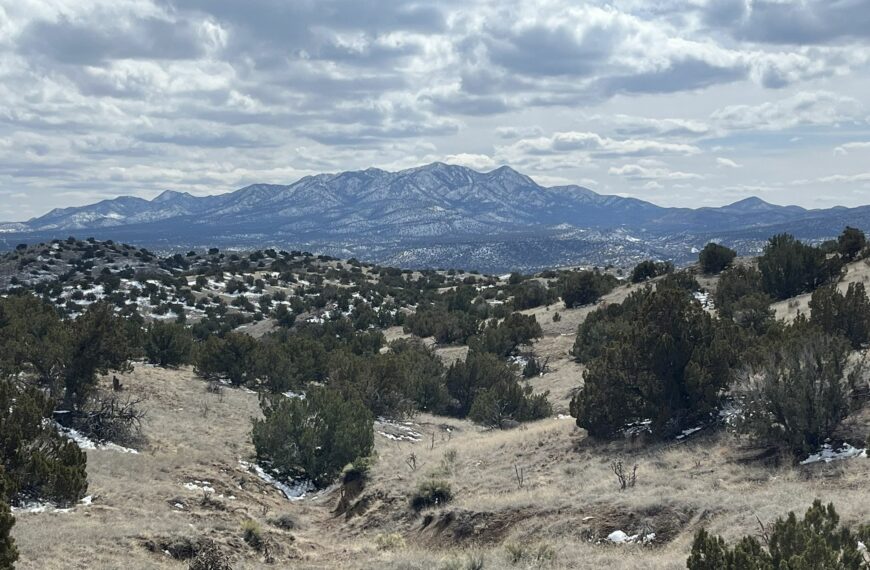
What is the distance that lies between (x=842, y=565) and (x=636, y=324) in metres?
12.1

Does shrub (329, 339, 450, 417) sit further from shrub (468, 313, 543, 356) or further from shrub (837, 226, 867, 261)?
shrub (837, 226, 867, 261)

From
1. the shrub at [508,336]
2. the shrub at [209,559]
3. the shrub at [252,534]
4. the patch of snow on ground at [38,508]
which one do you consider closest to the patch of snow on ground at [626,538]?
the shrub at [209,559]

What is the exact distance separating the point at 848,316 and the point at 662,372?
651 centimetres

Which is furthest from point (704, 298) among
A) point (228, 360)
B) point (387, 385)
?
point (228, 360)

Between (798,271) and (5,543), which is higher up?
(798,271)

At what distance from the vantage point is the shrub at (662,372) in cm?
1838

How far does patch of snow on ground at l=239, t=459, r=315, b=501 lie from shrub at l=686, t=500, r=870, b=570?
1447cm

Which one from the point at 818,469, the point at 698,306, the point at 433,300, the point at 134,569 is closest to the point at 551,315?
the point at 433,300

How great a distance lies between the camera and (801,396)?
15.0m

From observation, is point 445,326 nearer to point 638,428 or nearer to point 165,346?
point 165,346

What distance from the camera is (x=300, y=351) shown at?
108 feet

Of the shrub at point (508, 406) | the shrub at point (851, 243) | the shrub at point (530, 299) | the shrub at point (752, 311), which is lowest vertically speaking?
the shrub at point (508, 406)

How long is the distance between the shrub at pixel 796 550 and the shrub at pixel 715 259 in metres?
38.8

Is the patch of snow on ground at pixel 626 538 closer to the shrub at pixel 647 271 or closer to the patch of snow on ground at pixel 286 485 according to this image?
the patch of snow on ground at pixel 286 485
